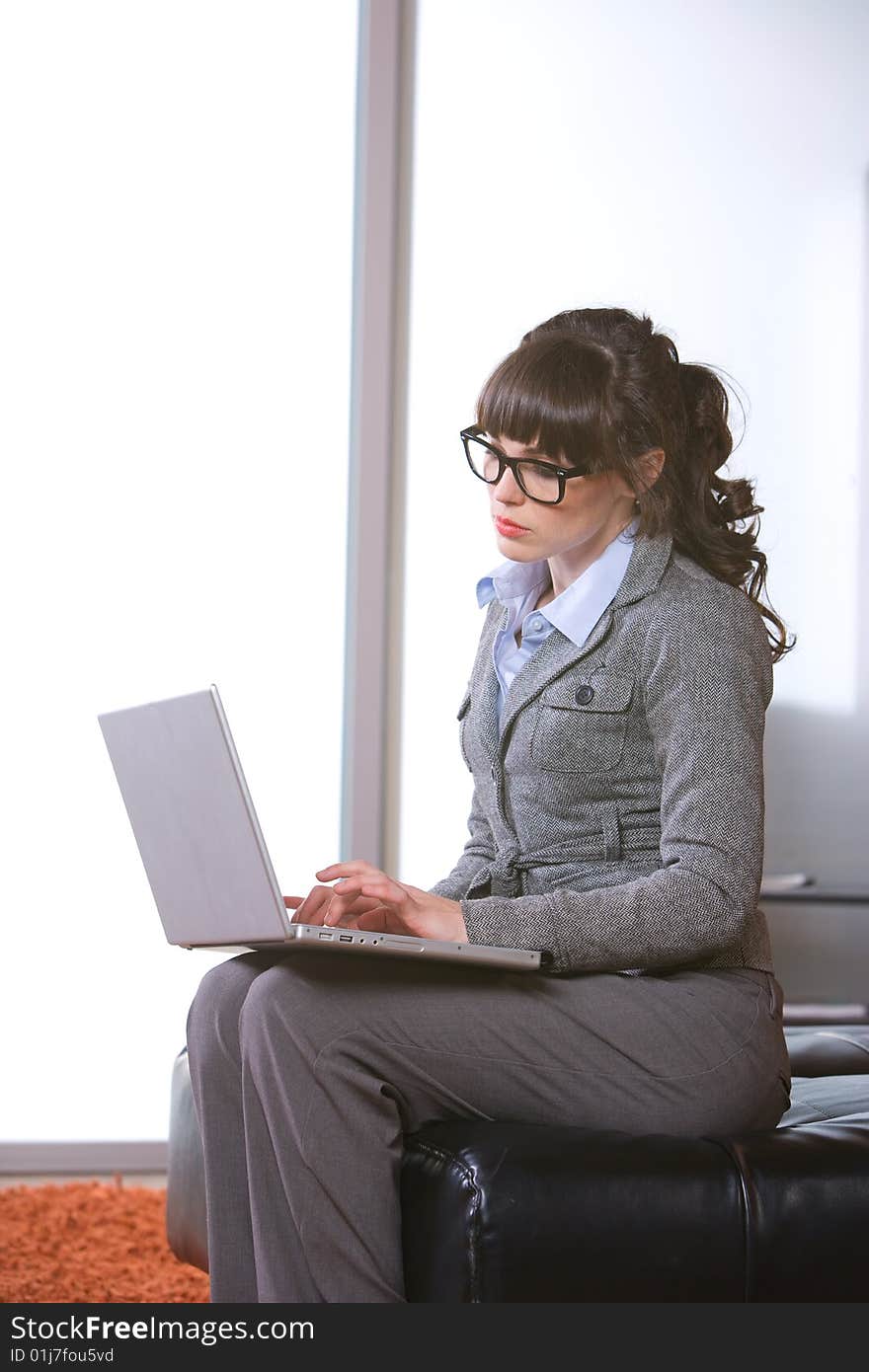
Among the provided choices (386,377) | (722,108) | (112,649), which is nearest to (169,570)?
(112,649)

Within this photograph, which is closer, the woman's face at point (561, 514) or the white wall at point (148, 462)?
the woman's face at point (561, 514)

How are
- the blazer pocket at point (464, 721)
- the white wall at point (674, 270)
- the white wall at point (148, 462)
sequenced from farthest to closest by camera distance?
the white wall at point (674, 270) < the white wall at point (148, 462) < the blazer pocket at point (464, 721)

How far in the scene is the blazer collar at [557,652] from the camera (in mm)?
1605

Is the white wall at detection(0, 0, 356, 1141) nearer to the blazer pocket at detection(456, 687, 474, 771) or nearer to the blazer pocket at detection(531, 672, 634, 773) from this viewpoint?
the blazer pocket at detection(456, 687, 474, 771)

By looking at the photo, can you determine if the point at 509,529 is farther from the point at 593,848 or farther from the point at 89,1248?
the point at 89,1248

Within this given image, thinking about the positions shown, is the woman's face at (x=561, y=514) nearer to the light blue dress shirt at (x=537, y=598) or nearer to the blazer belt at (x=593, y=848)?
the light blue dress shirt at (x=537, y=598)

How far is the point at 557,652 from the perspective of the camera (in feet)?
5.41

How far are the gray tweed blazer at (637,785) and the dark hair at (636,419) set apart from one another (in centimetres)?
5

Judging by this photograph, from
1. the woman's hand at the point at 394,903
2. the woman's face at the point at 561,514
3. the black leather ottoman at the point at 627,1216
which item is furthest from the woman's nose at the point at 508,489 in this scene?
the black leather ottoman at the point at 627,1216

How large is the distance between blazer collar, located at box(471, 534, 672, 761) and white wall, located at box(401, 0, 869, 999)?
1.72m

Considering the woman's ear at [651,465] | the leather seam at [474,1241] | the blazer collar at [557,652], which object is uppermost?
the woman's ear at [651,465]

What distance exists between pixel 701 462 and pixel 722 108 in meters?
2.23

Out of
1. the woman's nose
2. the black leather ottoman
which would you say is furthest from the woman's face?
the black leather ottoman

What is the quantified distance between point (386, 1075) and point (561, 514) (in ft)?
2.14
